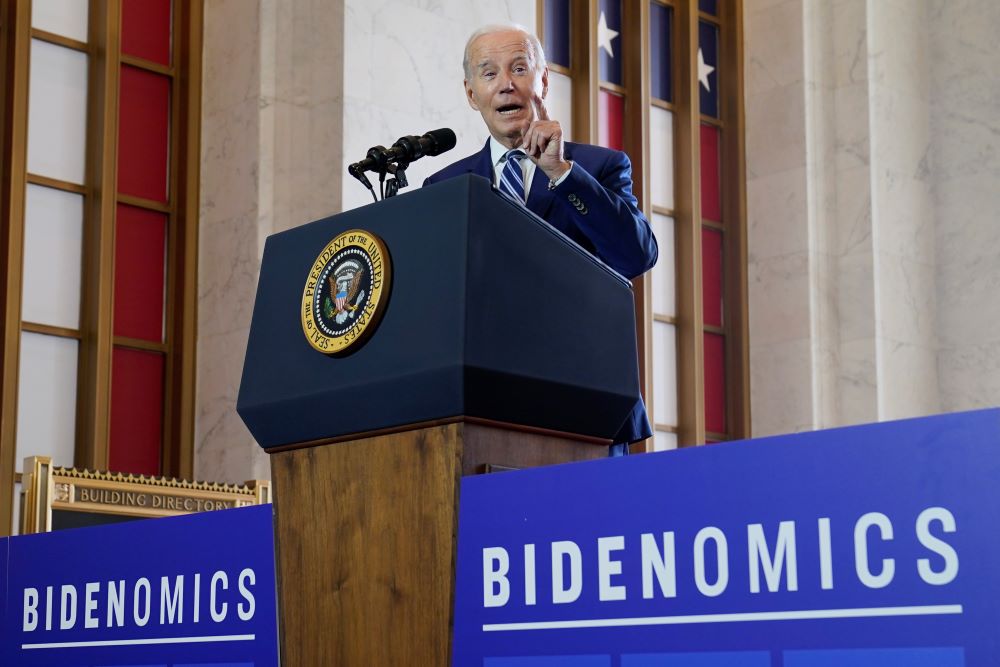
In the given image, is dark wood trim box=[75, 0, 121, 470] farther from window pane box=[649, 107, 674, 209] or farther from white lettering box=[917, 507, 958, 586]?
white lettering box=[917, 507, 958, 586]

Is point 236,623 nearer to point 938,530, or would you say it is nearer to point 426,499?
point 426,499

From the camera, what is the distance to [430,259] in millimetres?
2113

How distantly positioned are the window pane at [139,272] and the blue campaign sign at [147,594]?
4.26 meters

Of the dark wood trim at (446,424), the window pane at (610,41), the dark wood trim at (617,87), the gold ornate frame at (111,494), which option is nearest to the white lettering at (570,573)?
the dark wood trim at (446,424)

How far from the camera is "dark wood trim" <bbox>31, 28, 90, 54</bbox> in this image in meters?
6.88

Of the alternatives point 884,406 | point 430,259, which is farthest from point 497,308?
point 884,406

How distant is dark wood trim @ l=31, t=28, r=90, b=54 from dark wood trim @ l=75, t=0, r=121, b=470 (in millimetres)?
59

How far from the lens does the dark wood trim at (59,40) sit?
6883mm

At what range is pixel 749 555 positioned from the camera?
5.53ft

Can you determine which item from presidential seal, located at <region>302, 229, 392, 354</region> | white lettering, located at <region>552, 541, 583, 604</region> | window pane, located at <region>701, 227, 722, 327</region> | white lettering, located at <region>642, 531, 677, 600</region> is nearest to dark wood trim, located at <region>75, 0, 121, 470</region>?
presidential seal, located at <region>302, 229, 392, 354</region>

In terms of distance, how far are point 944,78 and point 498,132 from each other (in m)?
8.72

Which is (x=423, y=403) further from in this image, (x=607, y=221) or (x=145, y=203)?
(x=145, y=203)

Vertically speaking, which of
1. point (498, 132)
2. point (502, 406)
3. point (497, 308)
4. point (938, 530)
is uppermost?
point (498, 132)

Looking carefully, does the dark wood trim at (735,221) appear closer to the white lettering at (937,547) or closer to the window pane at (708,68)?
the window pane at (708,68)
